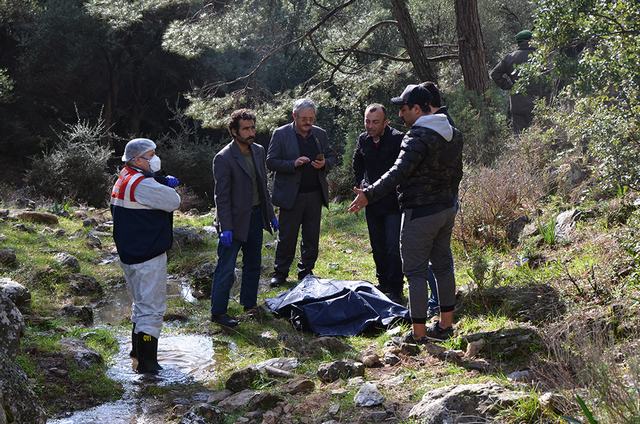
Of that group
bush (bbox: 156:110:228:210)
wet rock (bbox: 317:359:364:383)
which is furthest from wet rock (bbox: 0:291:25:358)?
bush (bbox: 156:110:228:210)

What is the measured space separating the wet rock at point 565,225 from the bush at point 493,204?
707 mm

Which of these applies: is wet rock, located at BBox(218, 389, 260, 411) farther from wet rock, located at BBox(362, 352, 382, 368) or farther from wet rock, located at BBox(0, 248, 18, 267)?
wet rock, located at BBox(0, 248, 18, 267)

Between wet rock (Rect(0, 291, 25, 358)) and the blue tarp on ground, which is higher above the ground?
wet rock (Rect(0, 291, 25, 358))

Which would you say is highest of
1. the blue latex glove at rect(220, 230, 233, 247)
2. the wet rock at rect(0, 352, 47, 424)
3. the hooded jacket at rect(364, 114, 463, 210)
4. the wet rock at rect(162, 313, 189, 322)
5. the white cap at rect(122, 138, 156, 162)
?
the white cap at rect(122, 138, 156, 162)

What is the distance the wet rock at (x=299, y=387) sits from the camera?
5035 millimetres

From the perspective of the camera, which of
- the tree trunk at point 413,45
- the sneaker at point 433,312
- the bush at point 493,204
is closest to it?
the sneaker at point 433,312

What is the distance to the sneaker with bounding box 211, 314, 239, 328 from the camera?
7.02 metres

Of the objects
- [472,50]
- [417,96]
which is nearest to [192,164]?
[472,50]

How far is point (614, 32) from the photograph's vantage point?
6457mm

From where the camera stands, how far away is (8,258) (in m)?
9.41

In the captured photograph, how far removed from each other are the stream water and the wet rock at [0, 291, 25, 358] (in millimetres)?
711

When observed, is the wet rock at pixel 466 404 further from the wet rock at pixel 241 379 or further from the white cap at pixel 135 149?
the white cap at pixel 135 149

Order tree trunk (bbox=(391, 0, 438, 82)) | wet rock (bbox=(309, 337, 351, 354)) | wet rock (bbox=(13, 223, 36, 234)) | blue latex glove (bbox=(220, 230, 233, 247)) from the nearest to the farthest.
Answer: wet rock (bbox=(309, 337, 351, 354)), blue latex glove (bbox=(220, 230, 233, 247)), wet rock (bbox=(13, 223, 36, 234)), tree trunk (bbox=(391, 0, 438, 82))

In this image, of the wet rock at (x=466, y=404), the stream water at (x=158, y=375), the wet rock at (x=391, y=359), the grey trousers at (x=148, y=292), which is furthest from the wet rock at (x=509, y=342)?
the grey trousers at (x=148, y=292)
